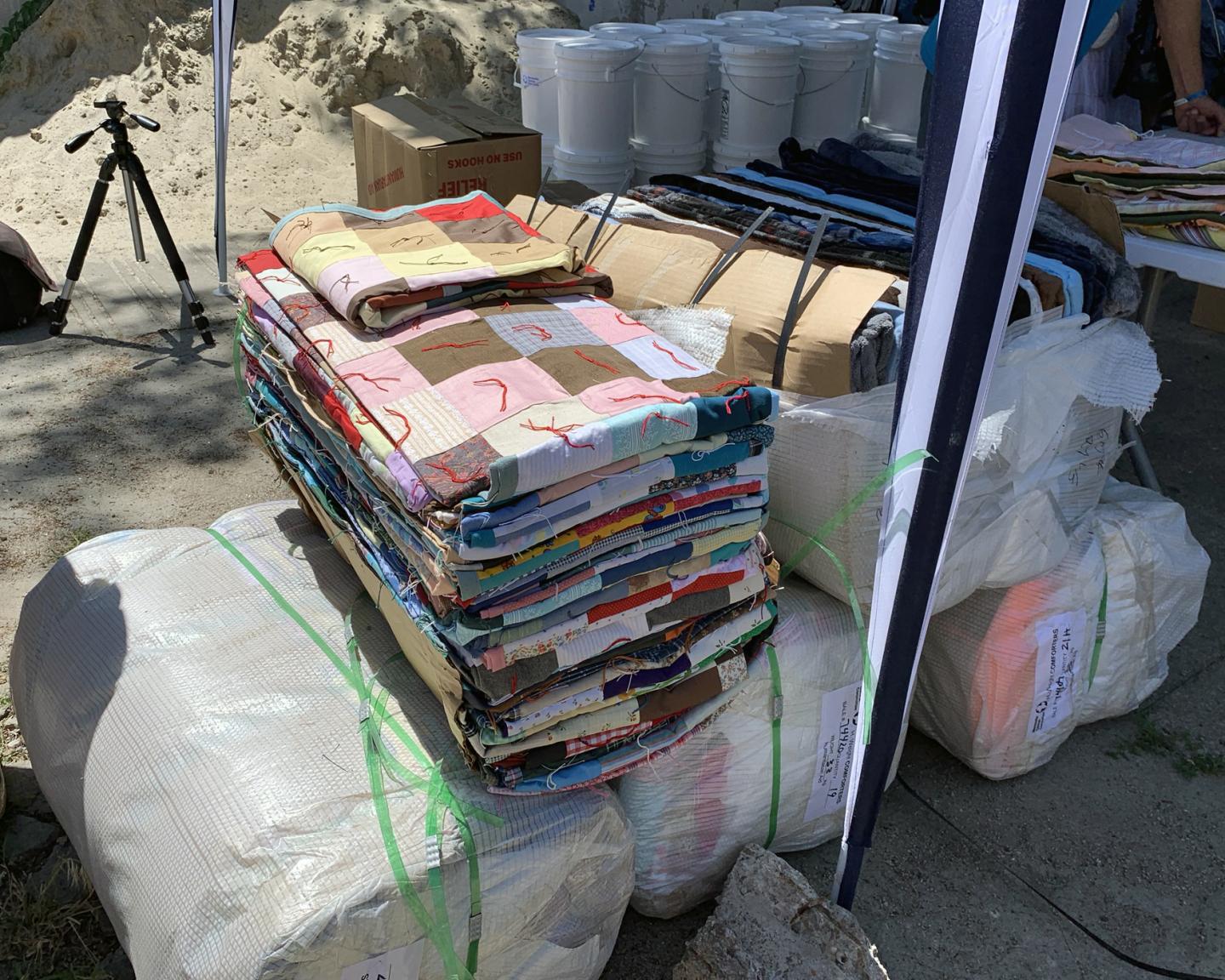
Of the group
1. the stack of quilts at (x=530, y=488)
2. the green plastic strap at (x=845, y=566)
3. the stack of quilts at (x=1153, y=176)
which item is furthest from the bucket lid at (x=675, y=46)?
the green plastic strap at (x=845, y=566)

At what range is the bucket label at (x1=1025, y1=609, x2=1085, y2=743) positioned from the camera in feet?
7.33

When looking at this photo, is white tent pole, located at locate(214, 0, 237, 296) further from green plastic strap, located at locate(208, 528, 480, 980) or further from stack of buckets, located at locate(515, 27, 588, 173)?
green plastic strap, located at locate(208, 528, 480, 980)

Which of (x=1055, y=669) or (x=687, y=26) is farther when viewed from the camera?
(x=687, y=26)

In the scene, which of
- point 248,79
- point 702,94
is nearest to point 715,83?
point 702,94

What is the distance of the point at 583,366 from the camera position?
1724 mm

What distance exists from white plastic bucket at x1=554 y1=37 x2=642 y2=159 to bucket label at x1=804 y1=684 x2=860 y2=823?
2.71 metres

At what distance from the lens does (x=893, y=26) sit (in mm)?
4488

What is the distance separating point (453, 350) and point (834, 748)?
1.06 m

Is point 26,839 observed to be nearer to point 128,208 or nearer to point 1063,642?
point 1063,642

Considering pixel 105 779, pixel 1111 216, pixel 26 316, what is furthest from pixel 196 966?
pixel 26 316

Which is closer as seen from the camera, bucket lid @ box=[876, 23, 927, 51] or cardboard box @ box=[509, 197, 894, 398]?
cardboard box @ box=[509, 197, 894, 398]

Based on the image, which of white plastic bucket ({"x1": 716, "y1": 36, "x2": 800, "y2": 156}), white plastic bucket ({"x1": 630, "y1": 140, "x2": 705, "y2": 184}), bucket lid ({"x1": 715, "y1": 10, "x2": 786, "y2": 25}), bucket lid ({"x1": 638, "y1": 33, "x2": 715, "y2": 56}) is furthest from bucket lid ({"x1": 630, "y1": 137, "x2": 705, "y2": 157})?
bucket lid ({"x1": 715, "y1": 10, "x2": 786, "y2": 25})

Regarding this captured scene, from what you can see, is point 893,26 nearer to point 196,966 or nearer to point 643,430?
point 643,430

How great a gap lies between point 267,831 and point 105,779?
384mm
